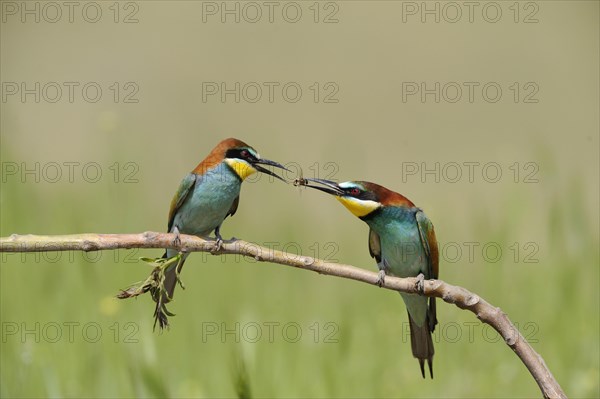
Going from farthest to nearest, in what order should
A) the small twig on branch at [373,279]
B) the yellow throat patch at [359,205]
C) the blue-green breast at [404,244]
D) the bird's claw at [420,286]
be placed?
the blue-green breast at [404,244], the yellow throat patch at [359,205], the bird's claw at [420,286], the small twig on branch at [373,279]

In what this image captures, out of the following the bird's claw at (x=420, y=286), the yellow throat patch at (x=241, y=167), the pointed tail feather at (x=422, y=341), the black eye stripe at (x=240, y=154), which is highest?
the black eye stripe at (x=240, y=154)

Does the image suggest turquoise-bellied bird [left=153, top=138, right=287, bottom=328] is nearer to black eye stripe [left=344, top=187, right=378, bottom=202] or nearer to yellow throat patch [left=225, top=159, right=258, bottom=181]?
yellow throat patch [left=225, top=159, right=258, bottom=181]

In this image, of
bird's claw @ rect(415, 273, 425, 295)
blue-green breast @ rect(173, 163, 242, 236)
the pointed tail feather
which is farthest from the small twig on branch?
blue-green breast @ rect(173, 163, 242, 236)

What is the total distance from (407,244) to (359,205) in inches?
13.8

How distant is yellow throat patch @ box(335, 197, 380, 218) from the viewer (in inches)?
111

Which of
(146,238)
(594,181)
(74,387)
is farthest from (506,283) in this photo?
(594,181)

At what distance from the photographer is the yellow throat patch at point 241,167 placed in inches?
131

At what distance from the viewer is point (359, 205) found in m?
2.88

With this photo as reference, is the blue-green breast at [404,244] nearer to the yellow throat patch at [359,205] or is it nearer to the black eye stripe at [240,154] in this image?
the yellow throat patch at [359,205]

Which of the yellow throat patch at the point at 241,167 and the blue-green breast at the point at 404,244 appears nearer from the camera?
the blue-green breast at the point at 404,244

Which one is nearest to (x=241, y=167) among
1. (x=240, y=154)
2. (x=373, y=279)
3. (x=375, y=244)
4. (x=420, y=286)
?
(x=240, y=154)

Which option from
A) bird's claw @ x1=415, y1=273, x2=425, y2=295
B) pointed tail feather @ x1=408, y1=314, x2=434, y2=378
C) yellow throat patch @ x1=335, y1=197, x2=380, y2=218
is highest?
yellow throat patch @ x1=335, y1=197, x2=380, y2=218

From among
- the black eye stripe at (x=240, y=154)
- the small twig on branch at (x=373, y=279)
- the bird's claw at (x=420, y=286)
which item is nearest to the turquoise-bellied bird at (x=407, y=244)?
the black eye stripe at (x=240, y=154)

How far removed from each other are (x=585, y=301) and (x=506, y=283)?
1.21 ft
